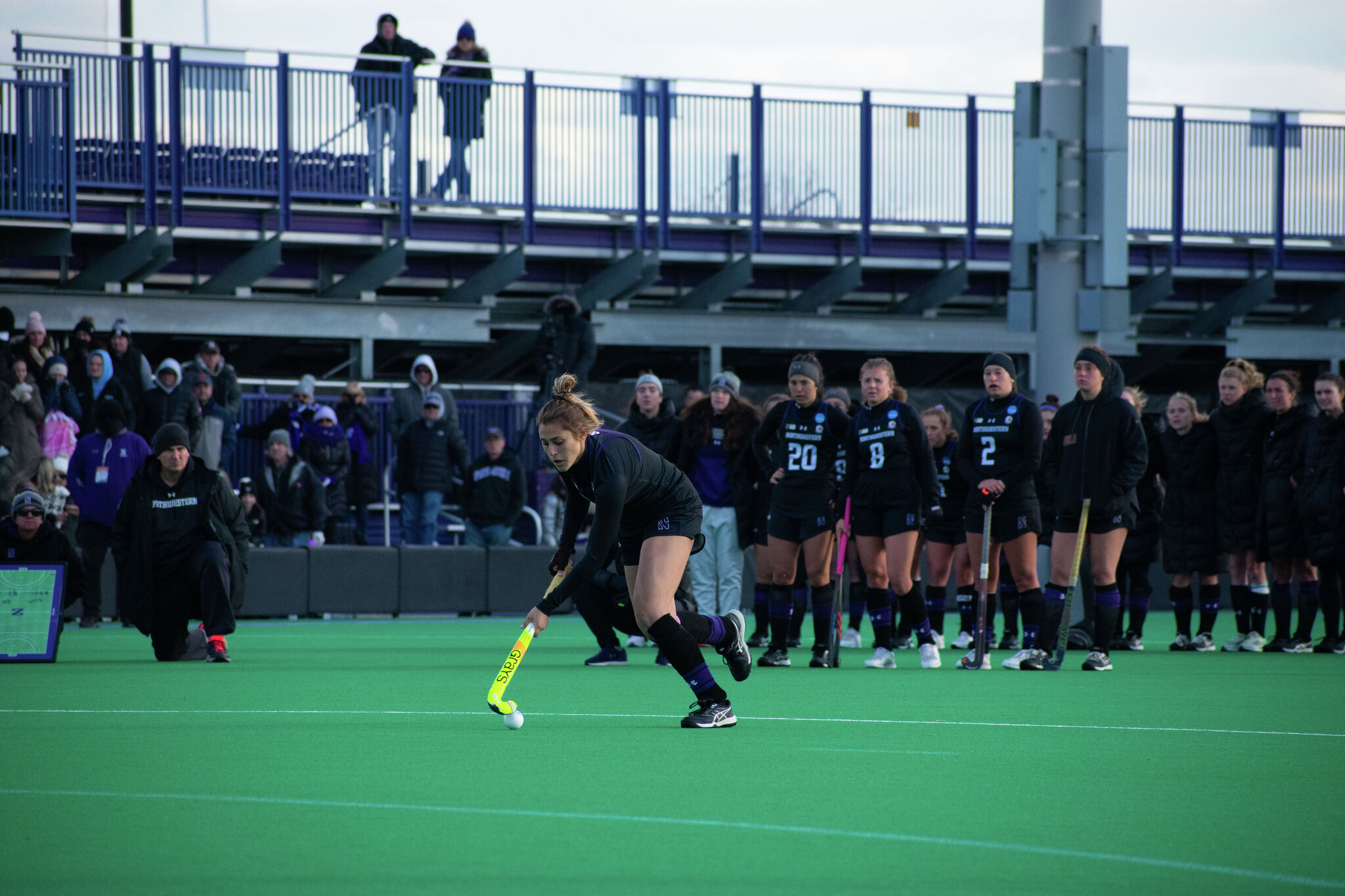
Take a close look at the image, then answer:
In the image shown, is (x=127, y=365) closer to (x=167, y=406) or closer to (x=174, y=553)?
(x=167, y=406)

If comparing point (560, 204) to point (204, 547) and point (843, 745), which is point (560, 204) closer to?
point (204, 547)

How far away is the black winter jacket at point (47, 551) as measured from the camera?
40.2 feet

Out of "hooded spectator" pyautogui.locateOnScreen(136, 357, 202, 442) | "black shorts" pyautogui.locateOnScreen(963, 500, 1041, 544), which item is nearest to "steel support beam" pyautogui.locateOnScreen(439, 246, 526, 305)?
"hooded spectator" pyautogui.locateOnScreen(136, 357, 202, 442)

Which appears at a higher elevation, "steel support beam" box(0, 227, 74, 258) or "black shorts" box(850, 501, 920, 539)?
"steel support beam" box(0, 227, 74, 258)

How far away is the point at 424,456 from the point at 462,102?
5844 mm

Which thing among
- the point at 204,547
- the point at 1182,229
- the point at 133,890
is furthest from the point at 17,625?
the point at 1182,229

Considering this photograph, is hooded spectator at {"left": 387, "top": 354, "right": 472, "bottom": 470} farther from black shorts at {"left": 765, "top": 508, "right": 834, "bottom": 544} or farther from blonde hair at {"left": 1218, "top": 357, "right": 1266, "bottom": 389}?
blonde hair at {"left": 1218, "top": 357, "right": 1266, "bottom": 389}

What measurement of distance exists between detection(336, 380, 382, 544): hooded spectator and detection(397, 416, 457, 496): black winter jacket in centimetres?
59

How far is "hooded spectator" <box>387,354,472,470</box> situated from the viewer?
19.5 m

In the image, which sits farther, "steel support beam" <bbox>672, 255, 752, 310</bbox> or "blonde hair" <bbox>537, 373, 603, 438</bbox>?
"steel support beam" <bbox>672, 255, 752, 310</bbox>

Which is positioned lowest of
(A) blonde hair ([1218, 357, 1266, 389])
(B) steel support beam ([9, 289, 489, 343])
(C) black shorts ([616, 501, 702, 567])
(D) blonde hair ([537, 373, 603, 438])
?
(C) black shorts ([616, 501, 702, 567])

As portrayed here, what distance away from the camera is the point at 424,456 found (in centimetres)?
1925

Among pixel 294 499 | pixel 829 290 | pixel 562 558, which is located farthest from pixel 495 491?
pixel 562 558

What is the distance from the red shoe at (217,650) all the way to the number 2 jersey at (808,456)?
4072 mm
